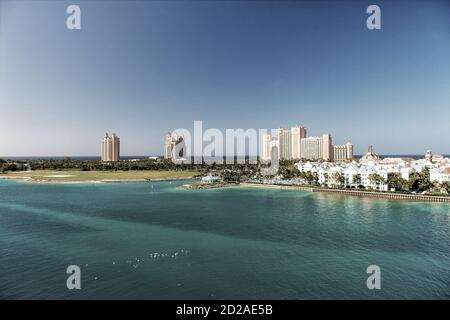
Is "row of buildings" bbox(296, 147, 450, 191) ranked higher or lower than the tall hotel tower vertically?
lower

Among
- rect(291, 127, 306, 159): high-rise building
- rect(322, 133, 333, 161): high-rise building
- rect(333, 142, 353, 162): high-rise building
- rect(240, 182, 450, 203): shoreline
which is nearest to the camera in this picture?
rect(240, 182, 450, 203): shoreline

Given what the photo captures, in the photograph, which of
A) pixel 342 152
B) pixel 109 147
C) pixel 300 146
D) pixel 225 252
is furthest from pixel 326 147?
pixel 225 252

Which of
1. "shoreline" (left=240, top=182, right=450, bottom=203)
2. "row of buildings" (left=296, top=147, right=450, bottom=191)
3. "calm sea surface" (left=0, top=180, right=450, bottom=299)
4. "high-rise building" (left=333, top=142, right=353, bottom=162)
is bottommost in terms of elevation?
"calm sea surface" (left=0, top=180, right=450, bottom=299)

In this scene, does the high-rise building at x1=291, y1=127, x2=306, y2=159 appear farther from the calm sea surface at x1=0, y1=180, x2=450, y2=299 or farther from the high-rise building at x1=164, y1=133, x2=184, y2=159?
the calm sea surface at x1=0, y1=180, x2=450, y2=299

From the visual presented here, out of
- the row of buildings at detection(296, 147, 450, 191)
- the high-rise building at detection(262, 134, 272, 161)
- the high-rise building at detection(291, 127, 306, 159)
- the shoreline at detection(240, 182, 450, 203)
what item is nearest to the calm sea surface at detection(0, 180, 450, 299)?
the shoreline at detection(240, 182, 450, 203)

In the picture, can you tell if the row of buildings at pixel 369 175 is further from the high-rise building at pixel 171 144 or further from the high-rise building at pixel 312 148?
the high-rise building at pixel 171 144

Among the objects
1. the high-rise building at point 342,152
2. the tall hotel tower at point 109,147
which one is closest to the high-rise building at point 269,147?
the high-rise building at point 342,152
